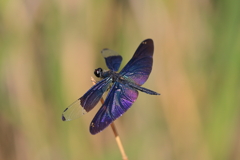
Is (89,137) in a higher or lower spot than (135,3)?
lower

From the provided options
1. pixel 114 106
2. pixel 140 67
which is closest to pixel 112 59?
pixel 140 67

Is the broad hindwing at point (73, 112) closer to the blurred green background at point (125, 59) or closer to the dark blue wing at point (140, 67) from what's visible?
the dark blue wing at point (140, 67)

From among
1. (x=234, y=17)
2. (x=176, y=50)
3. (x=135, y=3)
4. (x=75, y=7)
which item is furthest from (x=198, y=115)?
(x=75, y=7)

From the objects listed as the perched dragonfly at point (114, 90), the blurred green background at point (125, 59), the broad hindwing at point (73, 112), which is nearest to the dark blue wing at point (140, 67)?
the perched dragonfly at point (114, 90)

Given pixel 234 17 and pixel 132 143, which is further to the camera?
pixel 132 143

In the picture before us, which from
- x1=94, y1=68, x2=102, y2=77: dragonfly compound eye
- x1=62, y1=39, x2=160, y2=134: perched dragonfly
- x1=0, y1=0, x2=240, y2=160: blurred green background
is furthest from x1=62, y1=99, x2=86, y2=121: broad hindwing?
x1=0, y1=0, x2=240, y2=160: blurred green background

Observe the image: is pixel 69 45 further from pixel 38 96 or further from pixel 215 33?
pixel 215 33

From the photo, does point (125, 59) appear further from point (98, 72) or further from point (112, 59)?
point (98, 72)
